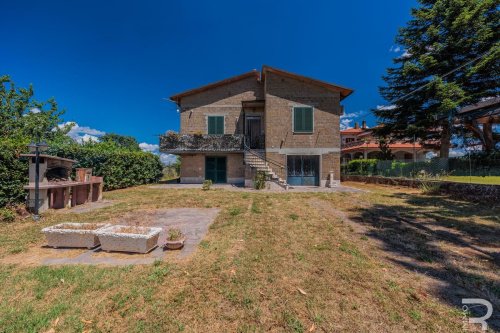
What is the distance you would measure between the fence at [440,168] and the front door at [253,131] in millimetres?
9915

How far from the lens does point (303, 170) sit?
51.9 feet

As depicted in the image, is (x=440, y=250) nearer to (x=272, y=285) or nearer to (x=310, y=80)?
(x=272, y=285)

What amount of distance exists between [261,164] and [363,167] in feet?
34.9

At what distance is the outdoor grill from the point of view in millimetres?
7352

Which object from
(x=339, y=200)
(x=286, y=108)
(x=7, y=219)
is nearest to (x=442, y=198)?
(x=339, y=200)

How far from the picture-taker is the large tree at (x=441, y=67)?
1655 centimetres

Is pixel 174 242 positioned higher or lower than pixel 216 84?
lower

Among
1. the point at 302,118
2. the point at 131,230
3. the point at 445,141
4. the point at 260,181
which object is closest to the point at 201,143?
→ the point at 260,181

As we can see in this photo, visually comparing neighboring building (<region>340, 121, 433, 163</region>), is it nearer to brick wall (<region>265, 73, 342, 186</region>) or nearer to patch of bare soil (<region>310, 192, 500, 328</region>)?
brick wall (<region>265, 73, 342, 186</region>)

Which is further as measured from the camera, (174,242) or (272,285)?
(174,242)

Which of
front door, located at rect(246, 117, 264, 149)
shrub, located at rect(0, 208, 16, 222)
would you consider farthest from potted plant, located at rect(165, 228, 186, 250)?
front door, located at rect(246, 117, 264, 149)

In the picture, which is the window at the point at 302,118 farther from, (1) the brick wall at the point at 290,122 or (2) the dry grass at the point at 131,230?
(2) the dry grass at the point at 131,230

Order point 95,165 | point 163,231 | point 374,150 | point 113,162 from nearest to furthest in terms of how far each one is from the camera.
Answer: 1. point 163,231
2. point 95,165
3. point 113,162
4. point 374,150

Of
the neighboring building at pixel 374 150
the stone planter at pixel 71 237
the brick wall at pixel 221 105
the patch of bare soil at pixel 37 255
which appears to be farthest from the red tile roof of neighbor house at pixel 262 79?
the patch of bare soil at pixel 37 255
